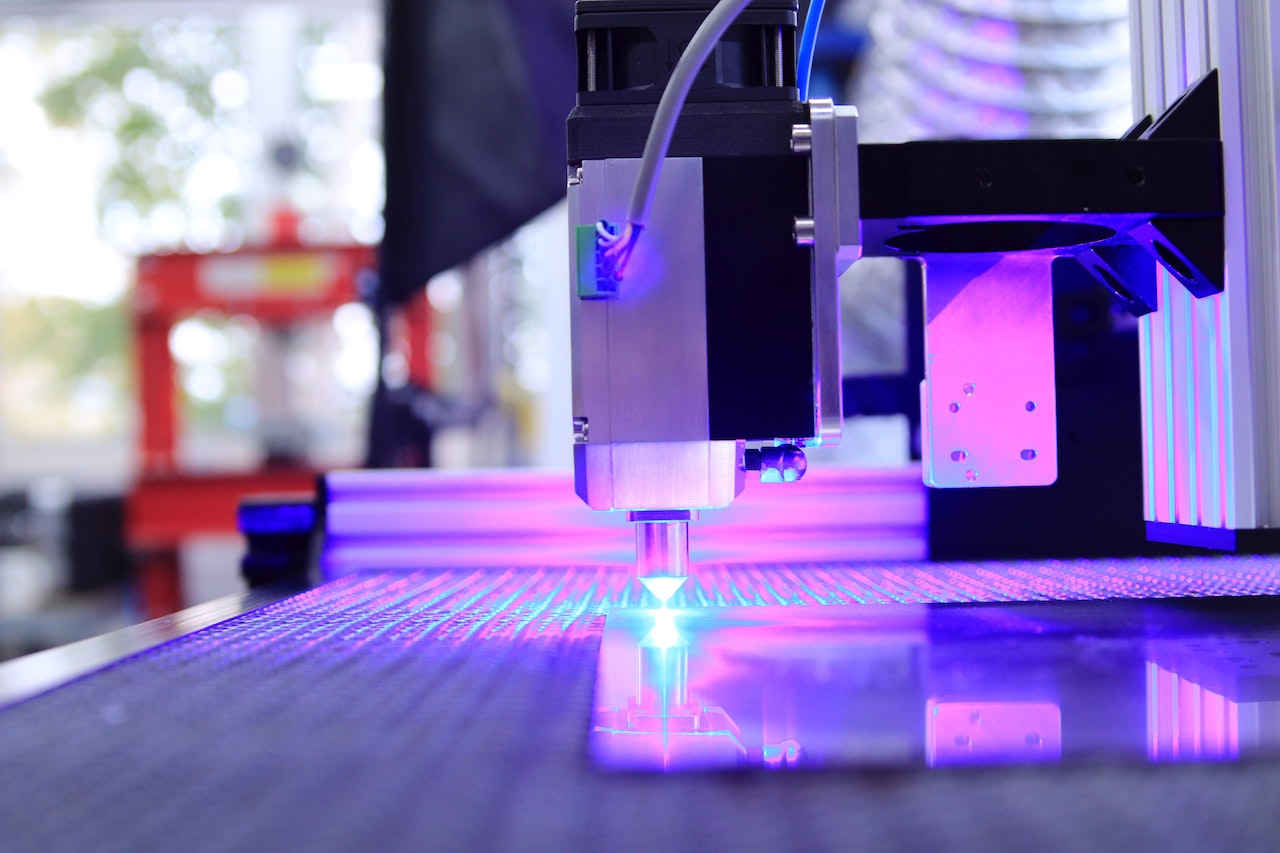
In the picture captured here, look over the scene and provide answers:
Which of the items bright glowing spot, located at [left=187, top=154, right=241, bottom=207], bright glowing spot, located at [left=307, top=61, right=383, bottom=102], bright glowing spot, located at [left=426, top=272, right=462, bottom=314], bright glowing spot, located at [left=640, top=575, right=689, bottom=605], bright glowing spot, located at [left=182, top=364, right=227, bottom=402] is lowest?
bright glowing spot, located at [left=640, top=575, right=689, bottom=605]

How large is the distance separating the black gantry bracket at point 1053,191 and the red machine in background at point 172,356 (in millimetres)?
2423

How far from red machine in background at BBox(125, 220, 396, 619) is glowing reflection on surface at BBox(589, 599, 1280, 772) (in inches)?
95.8

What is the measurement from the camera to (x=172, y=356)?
314 cm

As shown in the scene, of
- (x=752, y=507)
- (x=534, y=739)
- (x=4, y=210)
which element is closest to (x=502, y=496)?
(x=752, y=507)

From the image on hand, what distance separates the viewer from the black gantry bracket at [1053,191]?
2.19 feet

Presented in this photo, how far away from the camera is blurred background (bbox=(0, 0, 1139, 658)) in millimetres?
1785

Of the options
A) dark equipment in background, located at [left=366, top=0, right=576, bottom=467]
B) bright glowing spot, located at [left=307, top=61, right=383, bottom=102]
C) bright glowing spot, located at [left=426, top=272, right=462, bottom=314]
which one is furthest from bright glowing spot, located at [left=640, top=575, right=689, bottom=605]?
bright glowing spot, located at [left=307, top=61, right=383, bottom=102]

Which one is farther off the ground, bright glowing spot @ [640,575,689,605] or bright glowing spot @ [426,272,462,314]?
bright glowing spot @ [426,272,462,314]

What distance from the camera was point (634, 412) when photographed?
0.65 metres

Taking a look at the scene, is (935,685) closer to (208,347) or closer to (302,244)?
(302,244)

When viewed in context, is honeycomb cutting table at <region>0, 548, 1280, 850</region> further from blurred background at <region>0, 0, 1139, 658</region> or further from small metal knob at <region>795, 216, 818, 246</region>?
blurred background at <region>0, 0, 1139, 658</region>

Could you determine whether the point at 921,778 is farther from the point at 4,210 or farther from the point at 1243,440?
the point at 4,210

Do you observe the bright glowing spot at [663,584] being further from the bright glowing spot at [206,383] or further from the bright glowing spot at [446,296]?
the bright glowing spot at [206,383]

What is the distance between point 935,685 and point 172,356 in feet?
10.1
